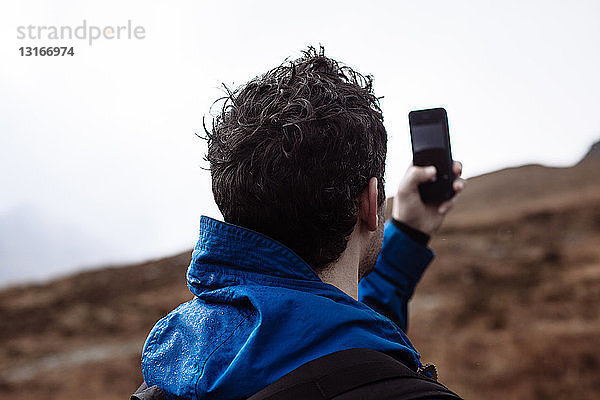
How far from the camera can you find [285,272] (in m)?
1.36

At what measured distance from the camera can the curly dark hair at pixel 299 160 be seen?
1.38 metres

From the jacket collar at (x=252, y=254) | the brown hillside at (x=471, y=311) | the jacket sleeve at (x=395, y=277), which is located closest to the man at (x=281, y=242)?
the jacket collar at (x=252, y=254)

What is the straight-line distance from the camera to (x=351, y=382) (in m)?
1.16

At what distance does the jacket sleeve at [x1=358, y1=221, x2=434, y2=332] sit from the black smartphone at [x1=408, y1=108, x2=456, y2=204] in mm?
192

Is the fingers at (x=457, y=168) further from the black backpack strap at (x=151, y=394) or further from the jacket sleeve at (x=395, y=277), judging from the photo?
the black backpack strap at (x=151, y=394)

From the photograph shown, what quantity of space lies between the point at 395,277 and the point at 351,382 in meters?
1.21

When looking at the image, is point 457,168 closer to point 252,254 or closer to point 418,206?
point 418,206

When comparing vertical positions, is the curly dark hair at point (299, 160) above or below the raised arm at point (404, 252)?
above

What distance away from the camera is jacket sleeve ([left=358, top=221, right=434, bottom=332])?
2326 mm

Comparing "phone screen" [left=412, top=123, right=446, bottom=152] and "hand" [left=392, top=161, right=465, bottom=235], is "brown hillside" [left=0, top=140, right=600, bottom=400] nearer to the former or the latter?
"hand" [left=392, top=161, right=465, bottom=235]

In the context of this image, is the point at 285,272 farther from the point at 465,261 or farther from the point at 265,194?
the point at 465,261

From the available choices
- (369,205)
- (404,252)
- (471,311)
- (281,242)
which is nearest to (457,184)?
(404,252)

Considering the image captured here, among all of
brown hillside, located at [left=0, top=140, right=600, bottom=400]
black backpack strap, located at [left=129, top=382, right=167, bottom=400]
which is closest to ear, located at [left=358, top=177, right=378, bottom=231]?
black backpack strap, located at [left=129, top=382, right=167, bottom=400]

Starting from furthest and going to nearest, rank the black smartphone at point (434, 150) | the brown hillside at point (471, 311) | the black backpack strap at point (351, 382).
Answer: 1. the brown hillside at point (471, 311)
2. the black smartphone at point (434, 150)
3. the black backpack strap at point (351, 382)
